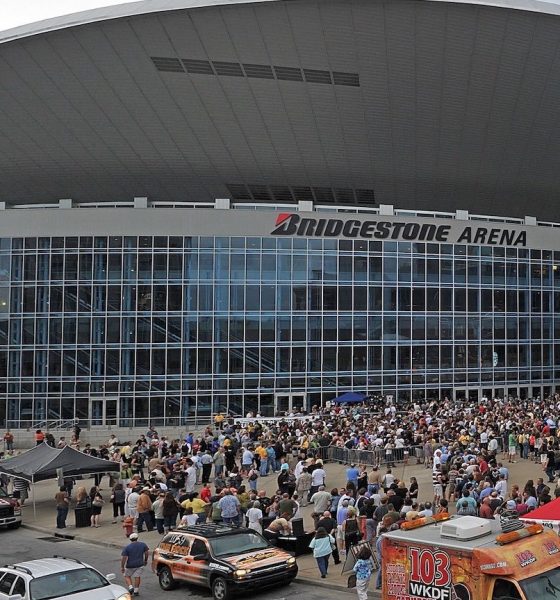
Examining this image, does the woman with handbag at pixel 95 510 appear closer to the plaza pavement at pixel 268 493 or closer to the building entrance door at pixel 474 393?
the plaza pavement at pixel 268 493

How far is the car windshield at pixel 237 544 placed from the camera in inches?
573

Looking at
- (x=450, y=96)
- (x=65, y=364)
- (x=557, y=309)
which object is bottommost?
(x=65, y=364)

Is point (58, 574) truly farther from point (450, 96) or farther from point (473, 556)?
point (450, 96)

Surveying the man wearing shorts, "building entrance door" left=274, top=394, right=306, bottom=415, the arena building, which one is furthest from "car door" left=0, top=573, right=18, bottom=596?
"building entrance door" left=274, top=394, right=306, bottom=415

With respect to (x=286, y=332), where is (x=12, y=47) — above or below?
above

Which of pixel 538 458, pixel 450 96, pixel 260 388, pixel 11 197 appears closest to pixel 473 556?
pixel 538 458

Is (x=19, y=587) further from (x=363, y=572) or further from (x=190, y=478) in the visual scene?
(x=190, y=478)

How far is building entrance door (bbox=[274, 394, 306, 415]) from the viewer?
49.9 meters

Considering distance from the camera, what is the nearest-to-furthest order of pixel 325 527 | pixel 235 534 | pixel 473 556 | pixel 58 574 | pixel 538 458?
pixel 473 556 < pixel 58 574 < pixel 235 534 < pixel 325 527 < pixel 538 458

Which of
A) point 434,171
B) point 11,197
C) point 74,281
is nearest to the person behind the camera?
point 74,281

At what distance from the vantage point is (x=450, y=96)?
49469 mm

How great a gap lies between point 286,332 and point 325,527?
34644 millimetres

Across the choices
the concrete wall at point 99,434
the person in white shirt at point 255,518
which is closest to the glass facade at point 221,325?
the concrete wall at point 99,434

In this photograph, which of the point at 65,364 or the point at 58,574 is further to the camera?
the point at 65,364
